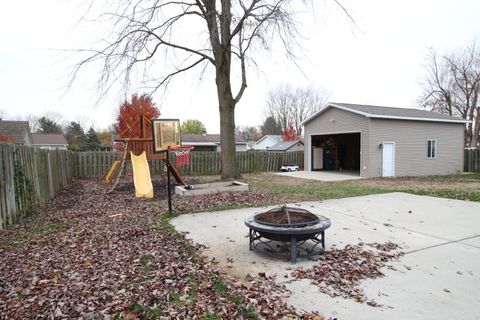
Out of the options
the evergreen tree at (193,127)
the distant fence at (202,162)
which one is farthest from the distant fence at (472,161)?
the evergreen tree at (193,127)

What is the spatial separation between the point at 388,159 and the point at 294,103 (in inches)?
1562

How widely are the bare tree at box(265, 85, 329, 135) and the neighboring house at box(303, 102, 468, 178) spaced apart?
33399 millimetres

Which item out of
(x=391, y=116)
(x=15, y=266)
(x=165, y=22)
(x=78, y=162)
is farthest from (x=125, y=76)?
(x=391, y=116)

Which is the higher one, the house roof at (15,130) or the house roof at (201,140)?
the house roof at (15,130)

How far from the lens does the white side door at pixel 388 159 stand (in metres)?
16.5

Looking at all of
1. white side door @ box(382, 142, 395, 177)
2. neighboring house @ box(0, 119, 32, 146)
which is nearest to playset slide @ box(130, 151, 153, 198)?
white side door @ box(382, 142, 395, 177)

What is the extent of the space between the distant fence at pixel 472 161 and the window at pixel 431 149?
4167 millimetres

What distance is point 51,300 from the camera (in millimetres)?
2965

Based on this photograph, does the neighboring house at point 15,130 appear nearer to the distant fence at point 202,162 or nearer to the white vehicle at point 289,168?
the distant fence at point 202,162

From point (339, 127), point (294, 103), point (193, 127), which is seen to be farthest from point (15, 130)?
point (294, 103)

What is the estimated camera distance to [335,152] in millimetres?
21281

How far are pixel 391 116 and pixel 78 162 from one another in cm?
1685

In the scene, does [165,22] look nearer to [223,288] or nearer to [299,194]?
[299,194]

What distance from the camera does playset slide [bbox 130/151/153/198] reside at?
9586 mm
